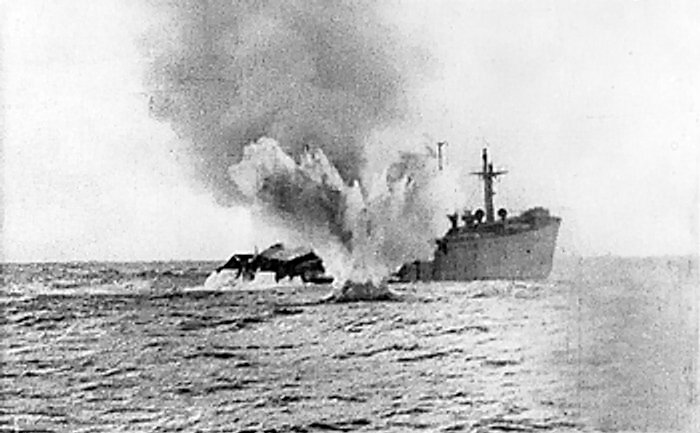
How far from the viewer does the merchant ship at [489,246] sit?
1877mm

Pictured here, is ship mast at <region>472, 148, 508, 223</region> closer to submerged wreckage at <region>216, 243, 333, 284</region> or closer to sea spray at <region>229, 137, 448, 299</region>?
sea spray at <region>229, 137, 448, 299</region>

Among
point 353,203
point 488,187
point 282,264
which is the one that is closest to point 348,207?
point 353,203

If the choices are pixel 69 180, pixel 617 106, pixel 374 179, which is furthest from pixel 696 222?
pixel 69 180

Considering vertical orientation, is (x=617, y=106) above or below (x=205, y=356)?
above

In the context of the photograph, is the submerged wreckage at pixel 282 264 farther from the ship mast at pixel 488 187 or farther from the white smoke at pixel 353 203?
the ship mast at pixel 488 187

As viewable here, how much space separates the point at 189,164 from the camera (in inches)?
72.7

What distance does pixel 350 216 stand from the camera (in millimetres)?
1864

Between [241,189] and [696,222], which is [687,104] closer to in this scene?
[696,222]

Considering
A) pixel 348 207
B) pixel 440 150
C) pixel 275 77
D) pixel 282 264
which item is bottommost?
pixel 282 264

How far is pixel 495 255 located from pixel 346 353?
1.10 feet

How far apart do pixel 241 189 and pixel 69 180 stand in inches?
12.4

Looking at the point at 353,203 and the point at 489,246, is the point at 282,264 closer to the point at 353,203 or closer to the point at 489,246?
the point at 353,203

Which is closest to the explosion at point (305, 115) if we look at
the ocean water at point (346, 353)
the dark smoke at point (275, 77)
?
the dark smoke at point (275, 77)

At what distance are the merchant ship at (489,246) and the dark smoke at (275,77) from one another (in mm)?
209
